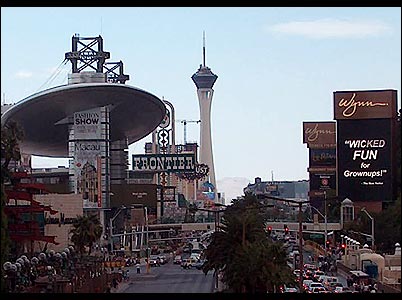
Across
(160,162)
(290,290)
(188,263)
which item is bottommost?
(188,263)

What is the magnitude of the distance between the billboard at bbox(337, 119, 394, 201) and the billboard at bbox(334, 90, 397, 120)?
2.39ft

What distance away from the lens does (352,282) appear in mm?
50469

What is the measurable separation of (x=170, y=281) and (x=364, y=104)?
44.2 metres

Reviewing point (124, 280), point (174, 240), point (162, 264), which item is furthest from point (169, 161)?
point (124, 280)

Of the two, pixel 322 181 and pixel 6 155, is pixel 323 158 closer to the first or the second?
pixel 322 181

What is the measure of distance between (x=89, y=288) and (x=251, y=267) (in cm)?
1516

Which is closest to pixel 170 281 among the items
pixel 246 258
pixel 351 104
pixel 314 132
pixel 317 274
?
pixel 317 274

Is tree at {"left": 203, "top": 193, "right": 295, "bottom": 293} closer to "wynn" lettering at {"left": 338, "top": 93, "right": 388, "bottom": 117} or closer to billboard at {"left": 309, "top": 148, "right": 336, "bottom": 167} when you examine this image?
"wynn" lettering at {"left": 338, "top": 93, "right": 388, "bottom": 117}

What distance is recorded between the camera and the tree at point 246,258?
33781mm

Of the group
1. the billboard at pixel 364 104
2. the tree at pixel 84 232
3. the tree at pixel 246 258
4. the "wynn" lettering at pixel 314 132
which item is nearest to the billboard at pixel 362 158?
the billboard at pixel 364 104

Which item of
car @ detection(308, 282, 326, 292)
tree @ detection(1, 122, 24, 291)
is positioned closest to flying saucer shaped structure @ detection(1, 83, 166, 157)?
car @ detection(308, 282, 326, 292)

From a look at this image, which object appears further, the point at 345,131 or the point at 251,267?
the point at 345,131

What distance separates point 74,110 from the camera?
102m

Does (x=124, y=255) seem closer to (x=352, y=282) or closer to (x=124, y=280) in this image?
(x=124, y=280)
